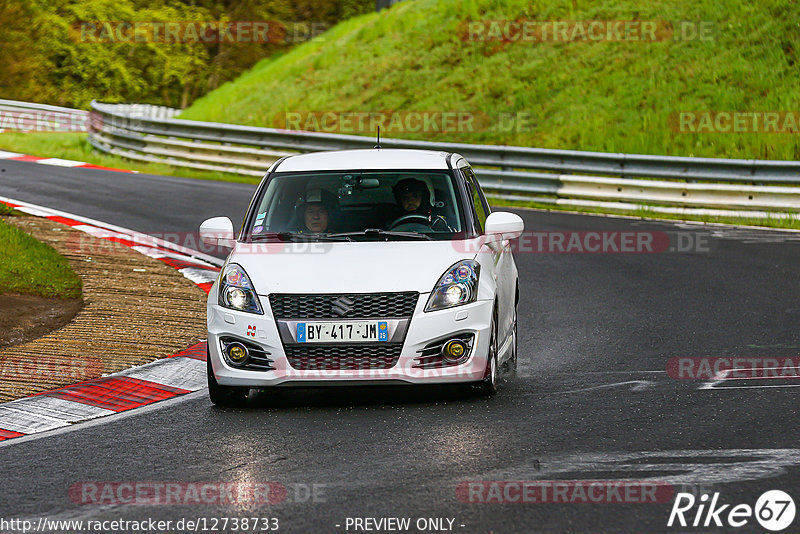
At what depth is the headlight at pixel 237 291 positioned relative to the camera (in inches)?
299

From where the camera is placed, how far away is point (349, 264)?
7.65m

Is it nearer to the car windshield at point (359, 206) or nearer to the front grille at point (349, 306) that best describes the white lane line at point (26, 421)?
the front grille at point (349, 306)

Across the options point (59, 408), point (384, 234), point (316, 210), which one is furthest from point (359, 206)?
point (59, 408)

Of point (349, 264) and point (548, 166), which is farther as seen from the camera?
point (548, 166)

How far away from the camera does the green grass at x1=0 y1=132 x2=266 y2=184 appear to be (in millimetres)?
25922

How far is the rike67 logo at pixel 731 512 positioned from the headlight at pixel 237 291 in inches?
126

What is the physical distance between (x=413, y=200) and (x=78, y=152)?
22.4m

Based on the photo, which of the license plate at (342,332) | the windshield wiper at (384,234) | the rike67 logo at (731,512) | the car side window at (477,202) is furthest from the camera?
the car side window at (477,202)

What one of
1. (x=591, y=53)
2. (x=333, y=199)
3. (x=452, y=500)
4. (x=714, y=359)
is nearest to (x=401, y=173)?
(x=333, y=199)

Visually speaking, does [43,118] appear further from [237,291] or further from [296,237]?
[237,291]

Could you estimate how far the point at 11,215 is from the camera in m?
16.9

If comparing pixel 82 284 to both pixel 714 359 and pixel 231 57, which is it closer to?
pixel 714 359

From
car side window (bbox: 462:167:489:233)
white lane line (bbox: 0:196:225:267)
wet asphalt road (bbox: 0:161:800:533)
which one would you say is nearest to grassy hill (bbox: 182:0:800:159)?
white lane line (bbox: 0:196:225:267)

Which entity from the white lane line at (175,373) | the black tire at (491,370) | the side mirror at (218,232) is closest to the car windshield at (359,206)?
the side mirror at (218,232)
